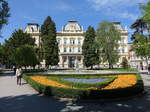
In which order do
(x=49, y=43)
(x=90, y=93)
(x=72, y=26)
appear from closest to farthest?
(x=90, y=93) < (x=49, y=43) < (x=72, y=26)

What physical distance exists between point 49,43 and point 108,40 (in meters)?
17.7

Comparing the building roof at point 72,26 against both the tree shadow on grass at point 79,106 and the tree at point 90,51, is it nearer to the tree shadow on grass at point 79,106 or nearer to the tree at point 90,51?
the tree at point 90,51

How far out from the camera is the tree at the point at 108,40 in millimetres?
47500

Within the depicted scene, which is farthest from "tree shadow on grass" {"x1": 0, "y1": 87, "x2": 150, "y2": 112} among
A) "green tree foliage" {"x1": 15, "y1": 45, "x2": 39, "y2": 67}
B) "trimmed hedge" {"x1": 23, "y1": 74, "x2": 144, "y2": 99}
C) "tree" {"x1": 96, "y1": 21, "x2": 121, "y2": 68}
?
"tree" {"x1": 96, "y1": 21, "x2": 121, "y2": 68}

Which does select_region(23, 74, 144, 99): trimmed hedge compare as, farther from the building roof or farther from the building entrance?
Result: the building roof

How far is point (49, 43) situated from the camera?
5162 centimetres

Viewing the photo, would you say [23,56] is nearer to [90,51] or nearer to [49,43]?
[49,43]

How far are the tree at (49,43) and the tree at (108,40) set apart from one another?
13544 mm

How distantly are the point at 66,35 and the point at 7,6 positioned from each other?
56.6 m

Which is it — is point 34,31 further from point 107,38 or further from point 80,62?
point 107,38

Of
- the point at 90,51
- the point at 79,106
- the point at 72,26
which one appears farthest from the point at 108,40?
the point at 79,106

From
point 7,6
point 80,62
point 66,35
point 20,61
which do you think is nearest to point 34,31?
point 66,35

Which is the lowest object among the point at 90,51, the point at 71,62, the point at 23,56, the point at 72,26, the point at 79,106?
the point at 79,106

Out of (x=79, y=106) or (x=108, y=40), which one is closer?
(x=79, y=106)
